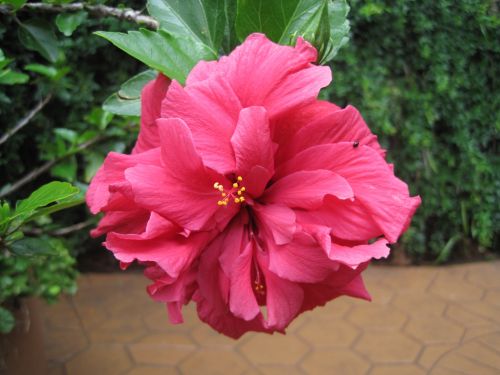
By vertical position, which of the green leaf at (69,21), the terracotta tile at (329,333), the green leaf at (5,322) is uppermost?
the green leaf at (69,21)

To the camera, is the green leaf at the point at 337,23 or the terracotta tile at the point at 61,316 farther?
the terracotta tile at the point at 61,316

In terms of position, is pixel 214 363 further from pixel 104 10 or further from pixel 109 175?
pixel 109 175

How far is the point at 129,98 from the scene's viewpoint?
1.86 feet

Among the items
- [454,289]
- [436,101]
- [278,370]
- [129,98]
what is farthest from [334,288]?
[436,101]

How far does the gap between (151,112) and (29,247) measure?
412mm

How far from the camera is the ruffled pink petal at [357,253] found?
0.38 m

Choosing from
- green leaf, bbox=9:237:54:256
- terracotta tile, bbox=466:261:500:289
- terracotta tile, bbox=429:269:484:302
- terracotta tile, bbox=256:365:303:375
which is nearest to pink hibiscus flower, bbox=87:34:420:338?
green leaf, bbox=9:237:54:256

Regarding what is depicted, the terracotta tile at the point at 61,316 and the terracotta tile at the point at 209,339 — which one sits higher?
Answer: the terracotta tile at the point at 209,339

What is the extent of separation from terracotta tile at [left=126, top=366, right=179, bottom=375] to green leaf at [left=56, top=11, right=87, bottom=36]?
5.37 feet

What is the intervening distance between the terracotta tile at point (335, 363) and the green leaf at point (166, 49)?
185cm

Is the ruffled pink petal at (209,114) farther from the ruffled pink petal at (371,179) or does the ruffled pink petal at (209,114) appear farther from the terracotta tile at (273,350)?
the terracotta tile at (273,350)

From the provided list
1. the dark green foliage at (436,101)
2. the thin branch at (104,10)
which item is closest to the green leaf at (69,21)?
the thin branch at (104,10)

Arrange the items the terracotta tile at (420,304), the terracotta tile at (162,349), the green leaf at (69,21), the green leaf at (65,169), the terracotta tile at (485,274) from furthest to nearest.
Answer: the terracotta tile at (485,274) → the terracotta tile at (420,304) → the terracotta tile at (162,349) → the green leaf at (65,169) → the green leaf at (69,21)

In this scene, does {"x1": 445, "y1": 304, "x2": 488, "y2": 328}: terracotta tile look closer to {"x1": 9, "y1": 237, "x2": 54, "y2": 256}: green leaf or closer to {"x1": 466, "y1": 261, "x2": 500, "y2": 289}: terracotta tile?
{"x1": 466, "y1": 261, "x2": 500, "y2": 289}: terracotta tile
